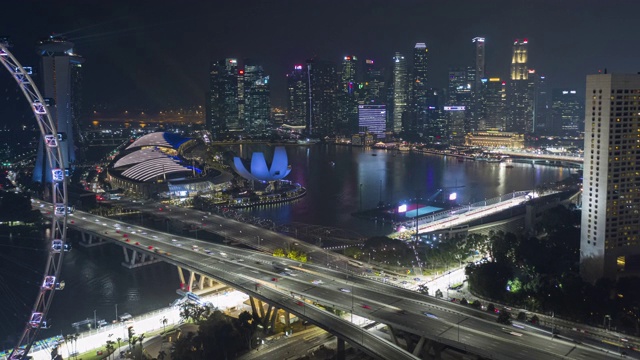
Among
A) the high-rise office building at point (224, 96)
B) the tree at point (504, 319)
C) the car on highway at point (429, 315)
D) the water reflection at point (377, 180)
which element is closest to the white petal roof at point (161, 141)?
the water reflection at point (377, 180)

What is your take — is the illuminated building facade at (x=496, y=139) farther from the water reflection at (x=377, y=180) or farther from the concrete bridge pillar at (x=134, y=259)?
the concrete bridge pillar at (x=134, y=259)

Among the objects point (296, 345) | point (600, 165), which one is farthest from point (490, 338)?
point (600, 165)

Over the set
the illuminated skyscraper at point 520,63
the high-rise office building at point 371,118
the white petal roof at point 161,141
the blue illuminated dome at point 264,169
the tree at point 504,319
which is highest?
the illuminated skyscraper at point 520,63

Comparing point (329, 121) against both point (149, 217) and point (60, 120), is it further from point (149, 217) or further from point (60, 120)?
point (149, 217)

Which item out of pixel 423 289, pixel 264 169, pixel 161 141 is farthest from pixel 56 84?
pixel 423 289

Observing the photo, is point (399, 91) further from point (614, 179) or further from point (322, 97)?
point (614, 179)

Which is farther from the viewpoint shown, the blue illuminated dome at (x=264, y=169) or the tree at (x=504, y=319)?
the blue illuminated dome at (x=264, y=169)

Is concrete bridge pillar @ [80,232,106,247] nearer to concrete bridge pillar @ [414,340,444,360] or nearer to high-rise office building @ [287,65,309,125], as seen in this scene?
concrete bridge pillar @ [414,340,444,360]
